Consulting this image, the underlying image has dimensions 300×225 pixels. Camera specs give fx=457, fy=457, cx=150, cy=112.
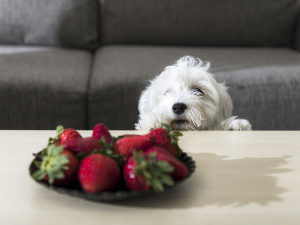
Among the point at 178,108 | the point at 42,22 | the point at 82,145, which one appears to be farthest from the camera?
the point at 42,22

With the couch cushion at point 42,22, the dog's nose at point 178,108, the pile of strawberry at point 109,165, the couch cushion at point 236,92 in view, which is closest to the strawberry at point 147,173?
the pile of strawberry at point 109,165

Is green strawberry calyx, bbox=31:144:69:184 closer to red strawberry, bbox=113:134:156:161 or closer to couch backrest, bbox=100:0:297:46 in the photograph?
red strawberry, bbox=113:134:156:161

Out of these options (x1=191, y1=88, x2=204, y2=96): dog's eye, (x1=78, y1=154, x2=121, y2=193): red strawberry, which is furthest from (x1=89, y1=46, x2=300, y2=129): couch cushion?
(x1=78, y1=154, x2=121, y2=193): red strawberry

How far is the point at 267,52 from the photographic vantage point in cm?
249

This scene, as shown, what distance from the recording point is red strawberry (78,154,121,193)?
32.2 inches

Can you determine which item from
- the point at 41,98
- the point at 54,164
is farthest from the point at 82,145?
the point at 41,98

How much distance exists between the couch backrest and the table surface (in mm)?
1503

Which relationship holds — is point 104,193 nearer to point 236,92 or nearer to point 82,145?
point 82,145

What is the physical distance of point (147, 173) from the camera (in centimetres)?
78

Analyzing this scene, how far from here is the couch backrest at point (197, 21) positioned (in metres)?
2.62

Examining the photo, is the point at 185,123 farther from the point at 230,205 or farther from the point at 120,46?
the point at 120,46

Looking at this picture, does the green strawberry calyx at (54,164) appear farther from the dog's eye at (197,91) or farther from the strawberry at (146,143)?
the dog's eye at (197,91)

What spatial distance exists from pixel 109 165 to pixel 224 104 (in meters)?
0.91

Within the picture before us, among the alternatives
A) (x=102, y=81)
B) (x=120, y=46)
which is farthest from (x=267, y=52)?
(x=102, y=81)
